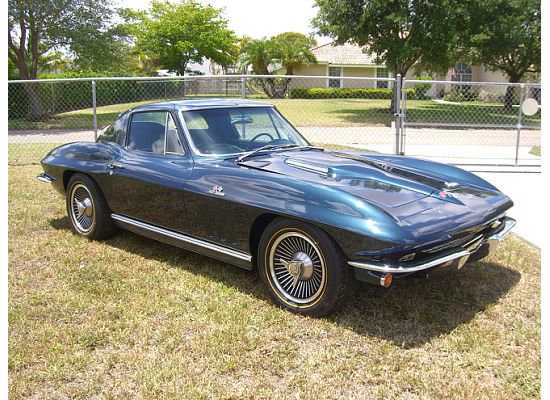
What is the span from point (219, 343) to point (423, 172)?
2305 millimetres

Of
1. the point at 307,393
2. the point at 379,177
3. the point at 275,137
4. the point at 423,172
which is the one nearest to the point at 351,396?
the point at 307,393

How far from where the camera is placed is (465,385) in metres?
2.82

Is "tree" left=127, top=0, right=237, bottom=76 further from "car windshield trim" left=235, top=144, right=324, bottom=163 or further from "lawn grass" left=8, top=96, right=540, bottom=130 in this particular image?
"car windshield trim" left=235, top=144, right=324, bottom=163

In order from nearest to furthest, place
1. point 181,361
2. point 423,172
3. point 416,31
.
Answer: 1. point 181,361
2. point 423,172
3. point 416,31

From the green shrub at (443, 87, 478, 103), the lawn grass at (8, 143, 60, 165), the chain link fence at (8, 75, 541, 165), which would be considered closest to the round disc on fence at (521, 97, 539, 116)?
the chain link fence at (8, 75, 541, 165)

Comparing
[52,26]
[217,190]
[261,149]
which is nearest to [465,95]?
[261,149]

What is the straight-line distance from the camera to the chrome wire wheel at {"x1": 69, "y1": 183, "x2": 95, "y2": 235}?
527 cm

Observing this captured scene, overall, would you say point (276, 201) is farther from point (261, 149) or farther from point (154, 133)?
point (154, 133)

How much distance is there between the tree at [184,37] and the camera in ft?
139

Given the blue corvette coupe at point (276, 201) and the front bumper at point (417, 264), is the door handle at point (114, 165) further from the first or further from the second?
the front bumper at point (417, 264)

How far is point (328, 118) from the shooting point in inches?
856

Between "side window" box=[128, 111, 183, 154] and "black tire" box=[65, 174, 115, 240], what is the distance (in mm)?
649

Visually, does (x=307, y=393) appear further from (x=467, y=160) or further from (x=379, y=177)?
(x=467, y=160)

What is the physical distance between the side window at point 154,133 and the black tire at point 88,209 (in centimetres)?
65
